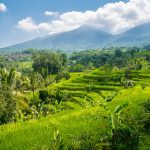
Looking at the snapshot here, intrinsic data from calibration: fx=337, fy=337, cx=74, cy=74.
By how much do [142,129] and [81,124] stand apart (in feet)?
6.04

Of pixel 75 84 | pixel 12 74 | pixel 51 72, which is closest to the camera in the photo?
pixel 12 74

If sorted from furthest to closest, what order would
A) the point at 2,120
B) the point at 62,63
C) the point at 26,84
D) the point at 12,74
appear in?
the point at 62,63 < the point at 26,84 < the point at 12,74 < the point at 2,120

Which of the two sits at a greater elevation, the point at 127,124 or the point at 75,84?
the point at 127,124

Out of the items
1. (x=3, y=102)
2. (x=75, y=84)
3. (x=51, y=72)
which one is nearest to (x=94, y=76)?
(x=75, y=84)

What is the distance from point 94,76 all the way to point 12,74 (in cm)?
2501

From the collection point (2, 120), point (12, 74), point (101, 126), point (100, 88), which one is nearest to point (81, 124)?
point (101, 126)

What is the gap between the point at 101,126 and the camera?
10102mm

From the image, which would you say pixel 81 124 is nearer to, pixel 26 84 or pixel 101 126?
pixel 101 126

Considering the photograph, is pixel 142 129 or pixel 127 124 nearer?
pixel 127 124

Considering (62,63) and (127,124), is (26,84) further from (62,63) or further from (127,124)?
(127,124)

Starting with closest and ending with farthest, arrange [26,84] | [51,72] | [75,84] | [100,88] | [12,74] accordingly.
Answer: [12,74]
[100,88]
[75,84]
[26,84]
[51,72]

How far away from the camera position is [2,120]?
48.0 metres

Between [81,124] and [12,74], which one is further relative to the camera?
[12,74]

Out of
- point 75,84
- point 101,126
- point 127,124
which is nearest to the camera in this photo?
point 127,124
